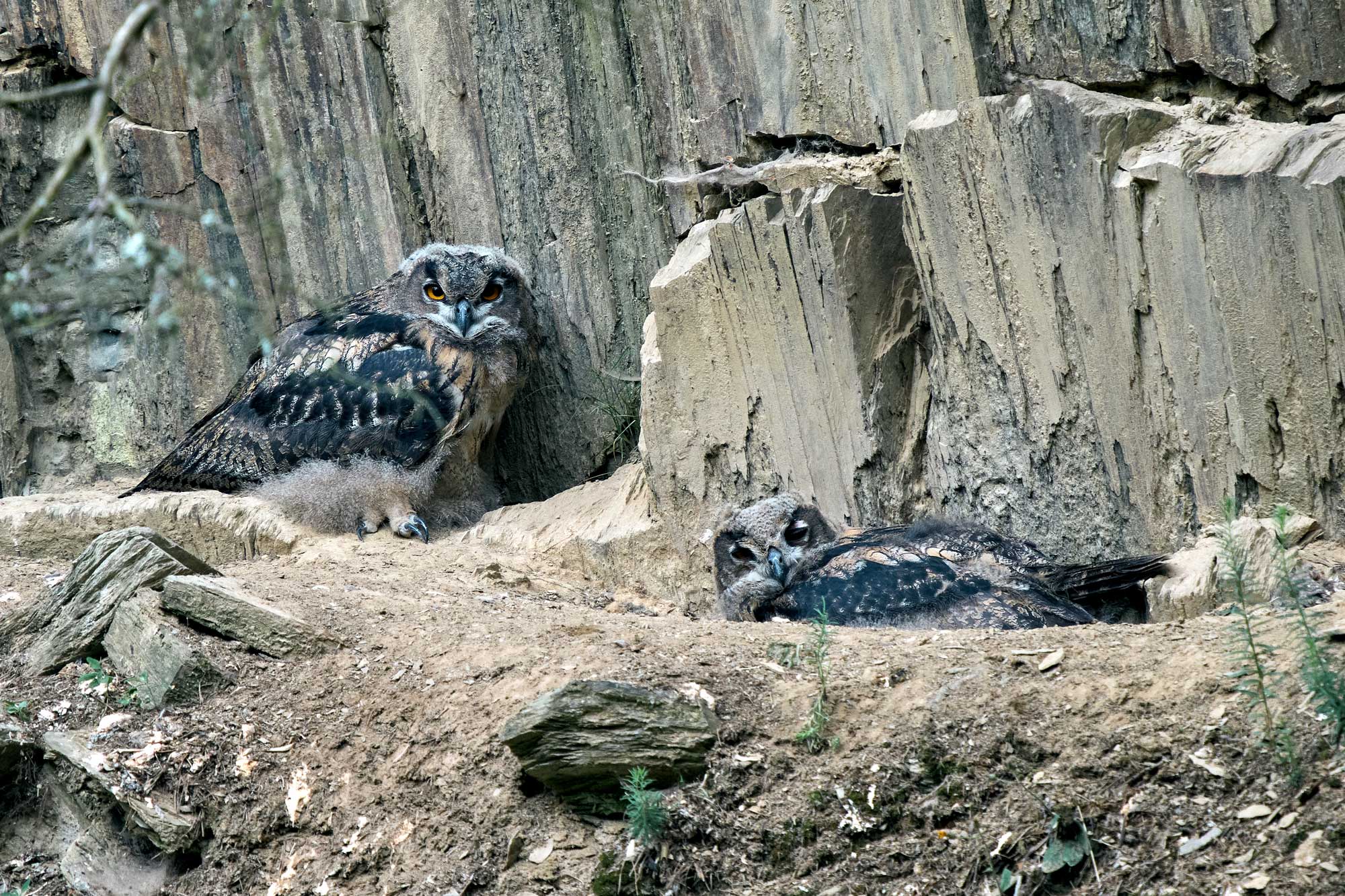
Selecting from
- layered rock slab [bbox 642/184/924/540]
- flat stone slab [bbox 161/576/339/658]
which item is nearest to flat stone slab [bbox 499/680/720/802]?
Result: flat stone slab [bbox 161/576/339/658]

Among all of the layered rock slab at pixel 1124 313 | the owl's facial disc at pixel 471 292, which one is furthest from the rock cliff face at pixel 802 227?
the owl's facial disc at pixel 471 292

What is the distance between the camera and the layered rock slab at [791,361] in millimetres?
5340

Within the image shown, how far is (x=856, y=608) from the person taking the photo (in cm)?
466

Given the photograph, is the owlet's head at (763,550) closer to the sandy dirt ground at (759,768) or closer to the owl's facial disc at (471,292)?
the sandy dirt ground at (759,768)

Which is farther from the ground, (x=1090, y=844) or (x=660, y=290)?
(x=660, y=290)

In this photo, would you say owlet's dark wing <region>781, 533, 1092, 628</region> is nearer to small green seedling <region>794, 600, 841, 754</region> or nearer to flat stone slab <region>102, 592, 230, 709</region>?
small green seedling <region>794, 600, 841, 754</region>

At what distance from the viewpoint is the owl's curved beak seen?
269 inches

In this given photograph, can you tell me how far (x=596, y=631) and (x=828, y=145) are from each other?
2496 mm

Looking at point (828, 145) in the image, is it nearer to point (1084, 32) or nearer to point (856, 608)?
point (1084, 32)

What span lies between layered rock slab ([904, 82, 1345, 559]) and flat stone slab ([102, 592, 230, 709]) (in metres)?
2.90

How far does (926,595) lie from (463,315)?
130 inches

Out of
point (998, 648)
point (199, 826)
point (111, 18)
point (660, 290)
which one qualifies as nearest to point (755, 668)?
point (998, 648)

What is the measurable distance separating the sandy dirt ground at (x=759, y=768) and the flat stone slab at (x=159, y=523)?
90.2 inches

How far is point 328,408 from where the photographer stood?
22.8 feet
